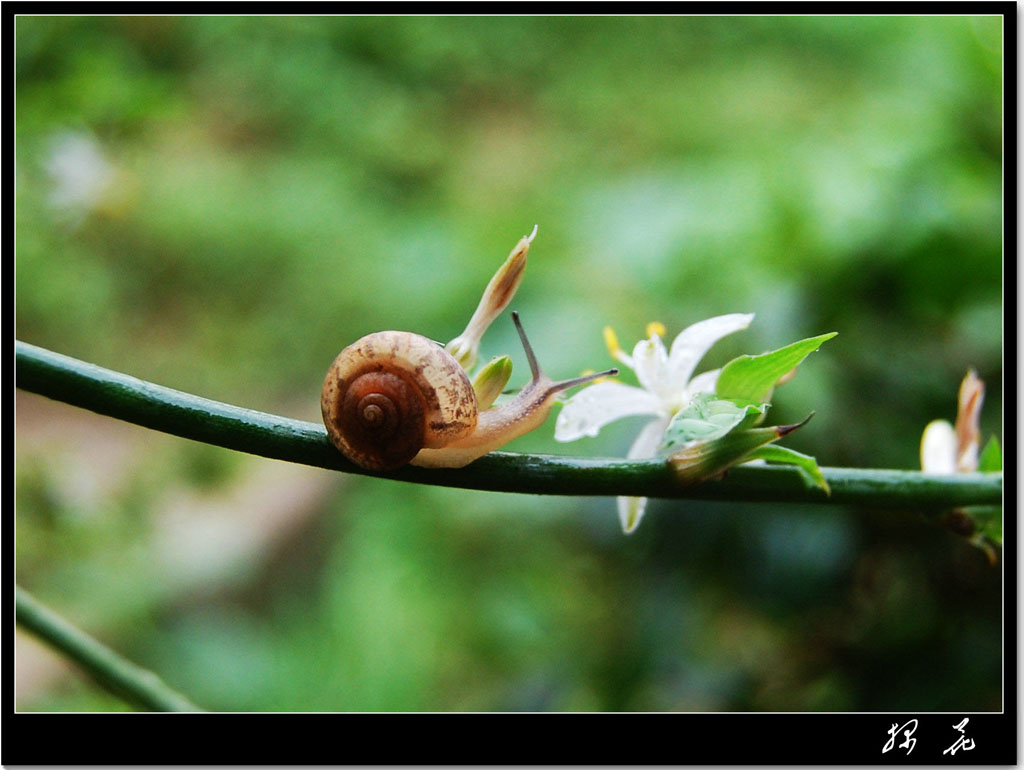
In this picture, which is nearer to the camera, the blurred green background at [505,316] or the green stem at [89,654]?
the green stem at [89,654]

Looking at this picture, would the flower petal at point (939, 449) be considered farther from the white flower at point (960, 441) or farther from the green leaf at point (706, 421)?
the green leaf at point (706, 421)

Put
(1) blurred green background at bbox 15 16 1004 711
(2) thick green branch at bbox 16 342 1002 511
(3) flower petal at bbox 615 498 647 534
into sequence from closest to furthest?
(2) thick green branch at bbox 16 342 1002 511, (3) flower petal at bbox 615 498 647 534, (1) blurred green background at bbox 15 16 1004 711

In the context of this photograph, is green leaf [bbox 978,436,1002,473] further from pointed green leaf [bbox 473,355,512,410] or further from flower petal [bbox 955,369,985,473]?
pointed green leaf [bbox 473,355,512,410]

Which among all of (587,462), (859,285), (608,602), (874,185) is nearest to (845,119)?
(874,185)

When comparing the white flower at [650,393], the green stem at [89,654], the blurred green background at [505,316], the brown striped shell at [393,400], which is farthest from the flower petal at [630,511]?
the blurred green background at [505,316]

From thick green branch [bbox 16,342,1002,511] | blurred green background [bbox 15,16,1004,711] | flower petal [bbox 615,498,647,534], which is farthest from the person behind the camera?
blurred green background [bbox 15,16,1004,711]

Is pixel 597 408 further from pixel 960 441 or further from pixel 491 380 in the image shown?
pixel 960 441

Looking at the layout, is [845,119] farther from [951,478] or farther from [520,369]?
[951,478]

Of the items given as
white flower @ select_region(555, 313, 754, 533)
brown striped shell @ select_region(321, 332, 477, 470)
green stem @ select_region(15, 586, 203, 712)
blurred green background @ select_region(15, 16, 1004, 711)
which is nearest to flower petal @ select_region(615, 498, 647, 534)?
white flower @ select_region(555, 313, 754, 533)
